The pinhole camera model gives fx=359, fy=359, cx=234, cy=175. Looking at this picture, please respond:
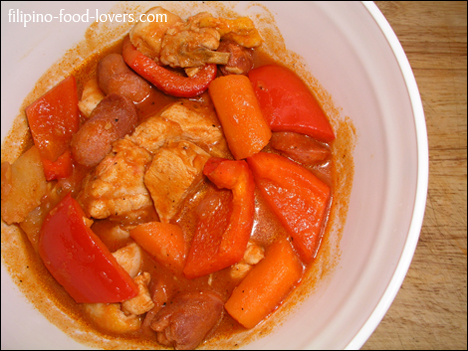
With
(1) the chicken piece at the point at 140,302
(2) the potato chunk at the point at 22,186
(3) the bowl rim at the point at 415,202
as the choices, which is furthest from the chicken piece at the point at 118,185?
(3) the bowl rim at the point at 415,202

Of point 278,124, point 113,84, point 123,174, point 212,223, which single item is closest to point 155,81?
point 113,84

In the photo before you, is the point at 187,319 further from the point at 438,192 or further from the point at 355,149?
the point at 438,192

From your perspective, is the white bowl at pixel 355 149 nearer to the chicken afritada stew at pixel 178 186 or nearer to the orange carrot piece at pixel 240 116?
the chicken afritada stew at pixel 178 186

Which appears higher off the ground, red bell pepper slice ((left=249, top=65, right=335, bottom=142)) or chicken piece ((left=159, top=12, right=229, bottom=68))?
chicken piece ((left=159, top=12, right=229, bottom=68))

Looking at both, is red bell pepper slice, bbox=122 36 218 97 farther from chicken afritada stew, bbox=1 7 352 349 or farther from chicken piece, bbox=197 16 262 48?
chicken piece, bbox=197 16 262 48

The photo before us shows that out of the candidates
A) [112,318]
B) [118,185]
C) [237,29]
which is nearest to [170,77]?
[237,29]

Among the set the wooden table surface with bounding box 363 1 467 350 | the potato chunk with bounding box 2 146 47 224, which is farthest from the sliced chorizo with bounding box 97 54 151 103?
the wooden table surface with bounding box 363 1 467 350

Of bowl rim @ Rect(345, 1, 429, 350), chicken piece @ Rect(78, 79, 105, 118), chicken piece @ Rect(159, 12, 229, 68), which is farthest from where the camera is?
chicken piece @ Rect(78, 79, 105, 118)
